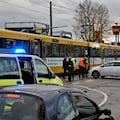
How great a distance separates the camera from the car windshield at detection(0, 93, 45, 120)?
593 cm

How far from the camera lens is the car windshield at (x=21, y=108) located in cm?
593

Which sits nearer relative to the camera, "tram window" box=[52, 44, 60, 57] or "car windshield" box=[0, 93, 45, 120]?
"car windshield" box=[0, 93, 45, 120]

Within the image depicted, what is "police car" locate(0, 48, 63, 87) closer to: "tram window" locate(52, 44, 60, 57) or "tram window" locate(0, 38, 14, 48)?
"tram window" locate(0, 38, 14, 48)

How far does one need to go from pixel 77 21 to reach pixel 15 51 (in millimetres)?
70951

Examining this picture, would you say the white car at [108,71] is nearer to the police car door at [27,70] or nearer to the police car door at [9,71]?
the police car door at [27,70]

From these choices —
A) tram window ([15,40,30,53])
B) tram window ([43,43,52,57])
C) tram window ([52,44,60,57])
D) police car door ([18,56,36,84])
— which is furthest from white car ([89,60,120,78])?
police car door ([18,56,36,84])

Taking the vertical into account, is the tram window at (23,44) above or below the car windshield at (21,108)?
above

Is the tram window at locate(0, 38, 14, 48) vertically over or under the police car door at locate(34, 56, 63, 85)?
over

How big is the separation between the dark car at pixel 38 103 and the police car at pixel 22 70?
527 centimetres

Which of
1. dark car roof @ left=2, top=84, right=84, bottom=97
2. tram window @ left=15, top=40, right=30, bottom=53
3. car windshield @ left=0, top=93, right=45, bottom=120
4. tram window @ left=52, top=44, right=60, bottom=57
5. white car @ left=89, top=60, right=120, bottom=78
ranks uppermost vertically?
tram window @ left=15, top=40, right=30, bottom=53

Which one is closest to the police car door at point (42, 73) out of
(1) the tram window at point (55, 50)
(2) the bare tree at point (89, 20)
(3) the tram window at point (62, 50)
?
(1) the tram window at point (55, 50)

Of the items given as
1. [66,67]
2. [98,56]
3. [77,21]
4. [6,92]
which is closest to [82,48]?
[98,56]

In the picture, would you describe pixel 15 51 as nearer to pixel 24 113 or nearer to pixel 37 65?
pixel 37 65

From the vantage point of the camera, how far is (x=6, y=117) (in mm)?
6016
